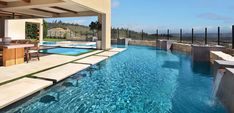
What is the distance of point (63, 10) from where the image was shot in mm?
15047

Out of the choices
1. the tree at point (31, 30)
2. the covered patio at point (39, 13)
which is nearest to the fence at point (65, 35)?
the tree at point (31, 30)

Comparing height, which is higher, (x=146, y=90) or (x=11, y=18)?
(x=11, y=18)

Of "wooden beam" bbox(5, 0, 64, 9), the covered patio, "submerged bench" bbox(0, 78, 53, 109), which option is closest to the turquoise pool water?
"submerged bench" bbox(0, 78, 53, 109)

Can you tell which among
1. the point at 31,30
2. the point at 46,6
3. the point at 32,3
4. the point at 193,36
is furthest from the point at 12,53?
the point at 31,30

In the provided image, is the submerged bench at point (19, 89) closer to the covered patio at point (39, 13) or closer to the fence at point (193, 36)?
the covered patio at point (39, 13)

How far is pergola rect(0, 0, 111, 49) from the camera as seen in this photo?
11.4 meters

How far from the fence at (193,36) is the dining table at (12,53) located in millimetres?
11133

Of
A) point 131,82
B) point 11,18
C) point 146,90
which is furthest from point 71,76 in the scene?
point 11,18

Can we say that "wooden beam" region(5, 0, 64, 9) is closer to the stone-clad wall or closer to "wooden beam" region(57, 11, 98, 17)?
"wooden beam" region(57, 11, 98, 17)

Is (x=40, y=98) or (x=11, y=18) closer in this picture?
(x=40, y=98)

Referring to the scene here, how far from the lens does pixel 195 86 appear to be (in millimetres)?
5984

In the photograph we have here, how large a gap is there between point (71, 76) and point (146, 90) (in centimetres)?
276

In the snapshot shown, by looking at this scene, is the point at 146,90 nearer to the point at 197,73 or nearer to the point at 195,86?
the point at 195,86

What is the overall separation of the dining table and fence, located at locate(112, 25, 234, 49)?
11133 millimetres
